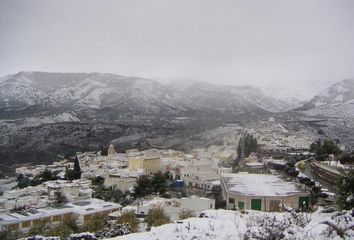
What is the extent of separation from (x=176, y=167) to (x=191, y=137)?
2398cm

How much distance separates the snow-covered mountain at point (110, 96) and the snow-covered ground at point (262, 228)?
73.4m

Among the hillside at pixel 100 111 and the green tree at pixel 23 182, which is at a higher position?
the hillside at pixel 100 111

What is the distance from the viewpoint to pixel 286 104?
125312mm

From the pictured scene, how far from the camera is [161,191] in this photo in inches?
1129

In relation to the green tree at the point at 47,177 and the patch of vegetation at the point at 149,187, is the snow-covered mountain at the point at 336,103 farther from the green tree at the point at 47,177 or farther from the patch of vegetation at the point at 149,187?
the green tree at the point at 47,177

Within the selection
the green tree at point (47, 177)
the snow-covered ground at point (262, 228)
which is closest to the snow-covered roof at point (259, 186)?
the snow-covered ground at point (262, 228)

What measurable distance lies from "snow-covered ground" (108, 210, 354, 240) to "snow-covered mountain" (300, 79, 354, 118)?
241 feet

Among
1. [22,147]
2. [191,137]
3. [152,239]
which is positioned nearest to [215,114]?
[191,137]

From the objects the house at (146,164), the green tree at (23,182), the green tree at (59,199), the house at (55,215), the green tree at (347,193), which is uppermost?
the green tree at (347,193)

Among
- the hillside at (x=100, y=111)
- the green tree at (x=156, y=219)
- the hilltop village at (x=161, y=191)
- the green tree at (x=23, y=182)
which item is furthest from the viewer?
the hillside at (x=100, y=111)

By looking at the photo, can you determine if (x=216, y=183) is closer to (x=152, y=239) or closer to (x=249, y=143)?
(x=249, y=143)

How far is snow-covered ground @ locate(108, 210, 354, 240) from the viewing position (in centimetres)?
651

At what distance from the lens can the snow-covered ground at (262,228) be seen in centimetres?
651

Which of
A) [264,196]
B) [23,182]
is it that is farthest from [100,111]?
[264,196]
